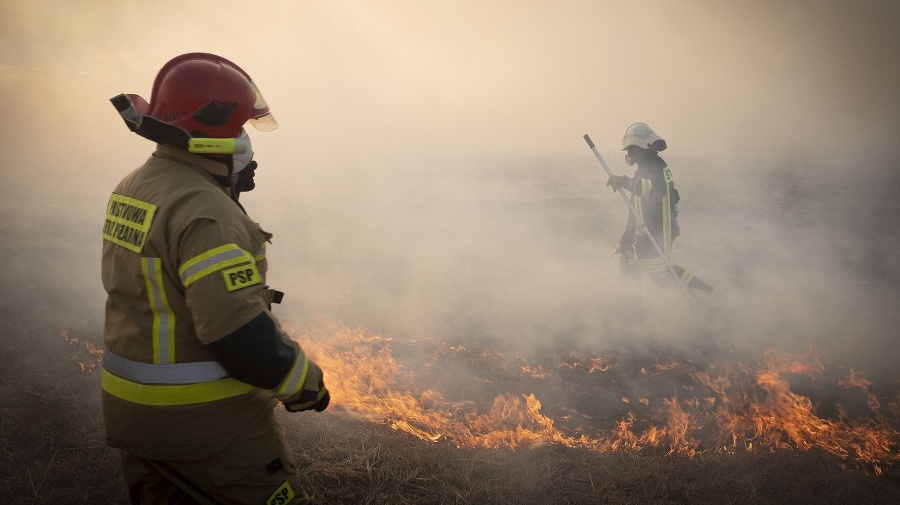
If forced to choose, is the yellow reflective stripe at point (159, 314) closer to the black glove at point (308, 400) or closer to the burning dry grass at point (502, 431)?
the black glove at point (308, 400)

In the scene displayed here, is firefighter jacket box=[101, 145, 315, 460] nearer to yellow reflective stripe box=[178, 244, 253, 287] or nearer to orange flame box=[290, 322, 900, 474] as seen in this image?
yellow reflective stripe box=[178, 244, 253, 287]

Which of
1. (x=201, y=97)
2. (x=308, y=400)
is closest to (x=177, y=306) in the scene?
(x=308, y=400)

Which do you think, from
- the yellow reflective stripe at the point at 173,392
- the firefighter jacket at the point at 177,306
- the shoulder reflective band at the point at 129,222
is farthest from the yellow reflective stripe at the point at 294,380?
the shoulder reflective band at the point at 129,222

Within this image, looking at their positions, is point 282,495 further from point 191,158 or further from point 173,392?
point 191,158

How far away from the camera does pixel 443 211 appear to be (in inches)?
584

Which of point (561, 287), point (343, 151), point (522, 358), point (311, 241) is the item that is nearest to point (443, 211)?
point (311, 241)

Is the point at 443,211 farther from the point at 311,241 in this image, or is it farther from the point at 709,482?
the point at 709,482

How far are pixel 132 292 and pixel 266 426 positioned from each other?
64 centimetres

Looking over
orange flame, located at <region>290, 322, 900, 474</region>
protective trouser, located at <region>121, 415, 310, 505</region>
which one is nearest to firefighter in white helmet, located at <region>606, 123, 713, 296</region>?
orange flame, located at <region>290, 322, 900, 474</region>

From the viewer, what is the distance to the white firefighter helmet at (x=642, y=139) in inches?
228

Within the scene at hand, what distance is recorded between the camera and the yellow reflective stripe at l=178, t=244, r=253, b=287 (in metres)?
1.50

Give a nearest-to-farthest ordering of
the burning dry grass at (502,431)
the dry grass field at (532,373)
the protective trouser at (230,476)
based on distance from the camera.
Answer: the protective trouser at (230,476) < the burning dry grass at (502,431) < the dry grass field at (532,373)

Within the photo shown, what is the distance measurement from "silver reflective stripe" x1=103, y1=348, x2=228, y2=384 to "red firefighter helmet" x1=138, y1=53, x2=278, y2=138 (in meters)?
0.76

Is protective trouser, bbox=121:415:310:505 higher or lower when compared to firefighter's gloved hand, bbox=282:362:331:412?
lower
